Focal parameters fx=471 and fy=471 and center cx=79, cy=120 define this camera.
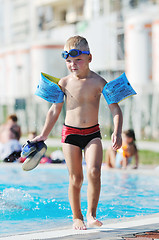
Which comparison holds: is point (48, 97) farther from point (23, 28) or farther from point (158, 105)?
point (23, 28)

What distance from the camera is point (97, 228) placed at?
12.2 feet

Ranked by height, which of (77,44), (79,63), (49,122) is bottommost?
(49,122)

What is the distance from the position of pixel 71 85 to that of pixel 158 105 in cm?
1600

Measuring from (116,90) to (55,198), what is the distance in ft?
6.46

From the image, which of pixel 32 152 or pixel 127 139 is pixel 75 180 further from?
pixel 127 139

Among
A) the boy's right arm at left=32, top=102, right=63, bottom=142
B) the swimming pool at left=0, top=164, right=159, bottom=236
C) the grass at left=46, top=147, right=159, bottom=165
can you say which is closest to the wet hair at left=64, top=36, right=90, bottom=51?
the boy's right arm at left=32, top=102, right=63, bottom=142

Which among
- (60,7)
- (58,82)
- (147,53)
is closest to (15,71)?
(60,7)

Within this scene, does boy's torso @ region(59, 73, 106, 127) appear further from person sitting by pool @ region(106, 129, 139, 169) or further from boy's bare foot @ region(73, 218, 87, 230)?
person sitting by pool @ region(106, 129, 139, 169)

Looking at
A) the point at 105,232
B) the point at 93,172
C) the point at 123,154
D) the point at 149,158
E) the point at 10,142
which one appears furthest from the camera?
the point at 149,158

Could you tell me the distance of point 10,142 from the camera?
32.6 feet

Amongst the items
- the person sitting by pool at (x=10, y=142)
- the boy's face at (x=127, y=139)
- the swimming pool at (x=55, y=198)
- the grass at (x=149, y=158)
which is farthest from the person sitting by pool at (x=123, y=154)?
the grass at (x=149, y=158)

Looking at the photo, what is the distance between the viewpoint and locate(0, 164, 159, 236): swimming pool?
4.40 metres

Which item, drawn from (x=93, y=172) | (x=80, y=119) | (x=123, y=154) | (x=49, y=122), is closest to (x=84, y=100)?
(x=80, y=119)

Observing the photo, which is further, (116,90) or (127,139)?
(127,139)
